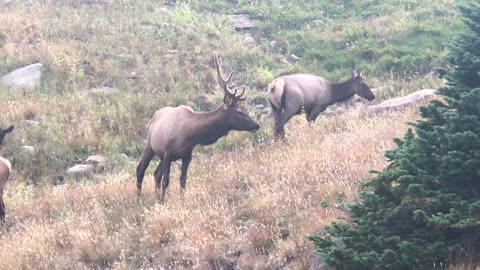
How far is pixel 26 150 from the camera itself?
1389cm

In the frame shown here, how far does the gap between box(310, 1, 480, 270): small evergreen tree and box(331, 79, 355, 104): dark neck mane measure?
31.3 ft

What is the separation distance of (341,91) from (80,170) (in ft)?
21.2

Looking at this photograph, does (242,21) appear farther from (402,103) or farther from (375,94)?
(402,103)

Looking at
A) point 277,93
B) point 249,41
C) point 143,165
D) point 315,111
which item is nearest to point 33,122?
point 143,165

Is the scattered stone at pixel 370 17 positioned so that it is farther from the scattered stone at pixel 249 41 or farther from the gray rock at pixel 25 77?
the gray rock at pixel 25 77

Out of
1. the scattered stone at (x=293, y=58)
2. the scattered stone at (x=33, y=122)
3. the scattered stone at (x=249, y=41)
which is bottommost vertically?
the scattered stone at (x=293, y=58)

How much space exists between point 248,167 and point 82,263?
344 centimetres

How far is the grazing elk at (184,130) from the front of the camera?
417 inches

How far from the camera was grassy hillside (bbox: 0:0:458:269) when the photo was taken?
8258 mm

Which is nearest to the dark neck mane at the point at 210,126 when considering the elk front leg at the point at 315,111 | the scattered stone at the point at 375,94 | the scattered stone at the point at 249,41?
the elk front leg at the point at 315,111

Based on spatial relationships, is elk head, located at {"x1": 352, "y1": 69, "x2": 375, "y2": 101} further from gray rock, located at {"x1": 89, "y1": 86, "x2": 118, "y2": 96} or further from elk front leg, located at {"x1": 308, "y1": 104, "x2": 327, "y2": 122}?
gray rock, located at {"x1": 89, "y1": 86, "x2": 118, "y2": 96}

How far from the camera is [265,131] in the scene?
14.7 m

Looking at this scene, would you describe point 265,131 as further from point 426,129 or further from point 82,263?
point 426,129

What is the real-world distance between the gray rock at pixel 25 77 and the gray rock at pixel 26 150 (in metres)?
3.51
